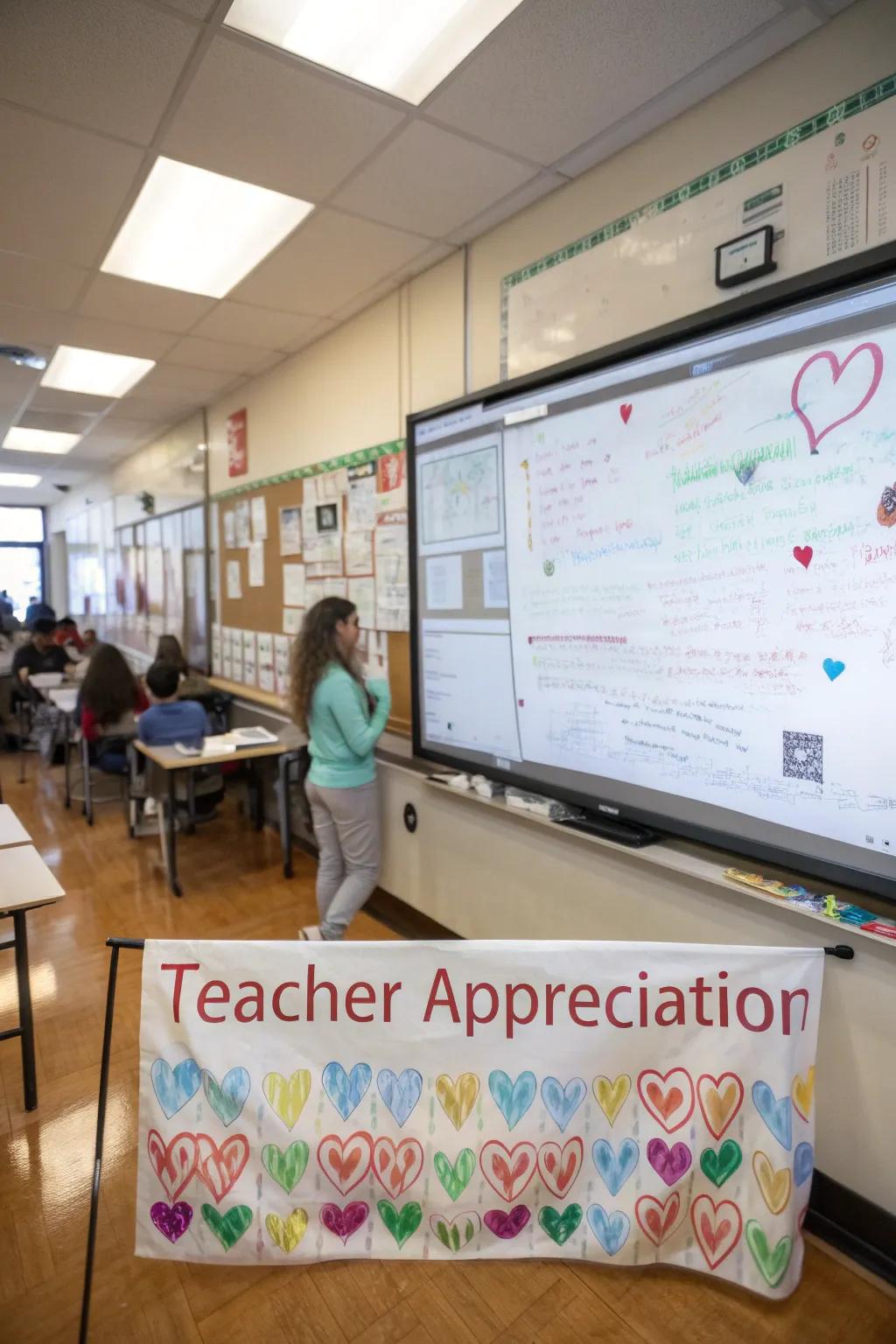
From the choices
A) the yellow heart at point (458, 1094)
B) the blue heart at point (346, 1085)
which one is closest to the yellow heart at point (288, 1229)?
the blue heart at point (346, 1085)

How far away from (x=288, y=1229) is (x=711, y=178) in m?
2.64

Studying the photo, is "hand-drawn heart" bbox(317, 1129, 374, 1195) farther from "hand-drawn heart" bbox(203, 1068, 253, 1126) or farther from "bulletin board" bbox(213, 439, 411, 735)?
"bulletin board" bbox(213, 439, 411, 735)

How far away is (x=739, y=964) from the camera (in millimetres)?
1454

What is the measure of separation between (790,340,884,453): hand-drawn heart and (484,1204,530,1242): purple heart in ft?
5.72

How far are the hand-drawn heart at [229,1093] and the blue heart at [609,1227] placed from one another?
0.77 meters

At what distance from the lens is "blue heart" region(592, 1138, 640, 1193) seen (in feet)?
4.88

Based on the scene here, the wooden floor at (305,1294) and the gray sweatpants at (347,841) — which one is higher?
the gray sweatpants at (347,841)

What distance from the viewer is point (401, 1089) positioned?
150 centimetres

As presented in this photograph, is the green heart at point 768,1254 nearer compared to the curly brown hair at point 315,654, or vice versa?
the green heart at point 768,1254

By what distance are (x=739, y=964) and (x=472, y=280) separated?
2382 millimetres

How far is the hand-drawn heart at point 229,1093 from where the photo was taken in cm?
147

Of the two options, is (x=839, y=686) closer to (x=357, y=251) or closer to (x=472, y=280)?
(x=472, y=280)

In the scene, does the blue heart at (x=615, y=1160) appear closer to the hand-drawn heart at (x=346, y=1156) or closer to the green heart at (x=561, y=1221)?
the green heart at (x=561, y=1221)

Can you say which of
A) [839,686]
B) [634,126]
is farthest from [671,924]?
[634,126]
